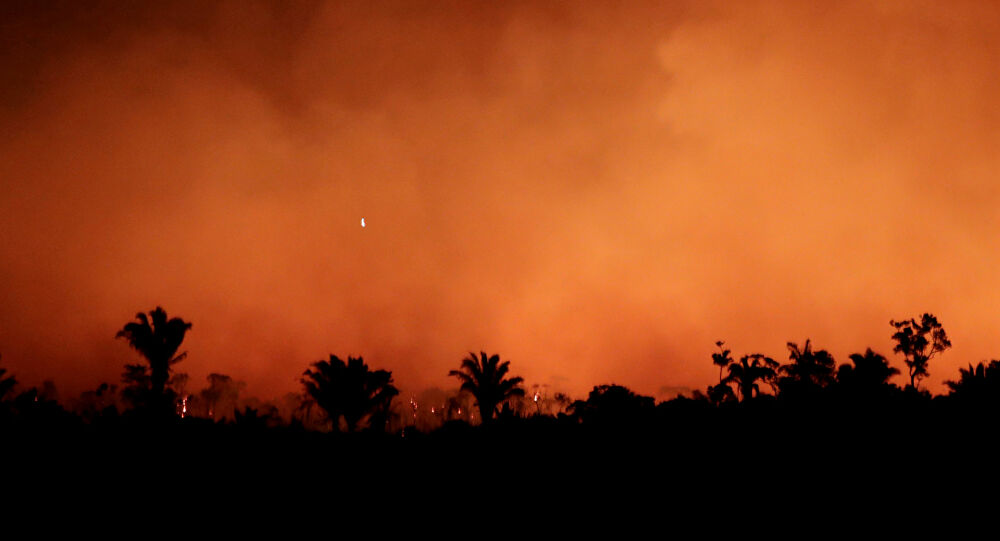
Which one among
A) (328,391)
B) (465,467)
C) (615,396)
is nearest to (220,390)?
(328,391)

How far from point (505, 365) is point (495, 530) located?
81.7 ft

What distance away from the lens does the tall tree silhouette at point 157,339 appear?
112 ft

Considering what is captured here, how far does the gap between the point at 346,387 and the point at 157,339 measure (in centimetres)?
1065

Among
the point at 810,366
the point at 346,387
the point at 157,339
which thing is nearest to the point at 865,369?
the point at 810,366

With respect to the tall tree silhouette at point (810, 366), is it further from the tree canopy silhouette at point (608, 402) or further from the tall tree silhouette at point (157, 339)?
the tall tree silhouette at point (157, 339)

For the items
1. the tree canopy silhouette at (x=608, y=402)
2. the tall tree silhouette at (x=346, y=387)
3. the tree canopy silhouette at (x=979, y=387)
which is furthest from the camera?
the tall tree silhouette at (x=346, y=387)

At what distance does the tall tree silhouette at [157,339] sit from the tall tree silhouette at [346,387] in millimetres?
7502

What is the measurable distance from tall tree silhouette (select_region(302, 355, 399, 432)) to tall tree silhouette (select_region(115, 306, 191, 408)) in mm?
7502

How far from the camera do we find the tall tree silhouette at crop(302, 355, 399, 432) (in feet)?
111

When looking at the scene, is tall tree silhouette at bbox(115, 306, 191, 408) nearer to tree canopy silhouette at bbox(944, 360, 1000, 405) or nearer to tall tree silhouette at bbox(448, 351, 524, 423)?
tall tree silhouette at bbox(448, 351, 524, 423)

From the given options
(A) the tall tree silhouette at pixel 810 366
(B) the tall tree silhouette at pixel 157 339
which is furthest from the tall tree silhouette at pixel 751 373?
(B) the tall tree silhouette at pixel 157 339

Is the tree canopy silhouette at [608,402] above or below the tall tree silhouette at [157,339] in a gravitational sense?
below

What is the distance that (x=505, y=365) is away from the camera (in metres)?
39.3

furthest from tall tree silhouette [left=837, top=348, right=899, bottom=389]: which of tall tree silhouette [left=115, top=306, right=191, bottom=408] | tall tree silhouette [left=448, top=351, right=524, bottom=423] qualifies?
tall tree silhouette [left=115, top=306, right=191, bottom=408]
